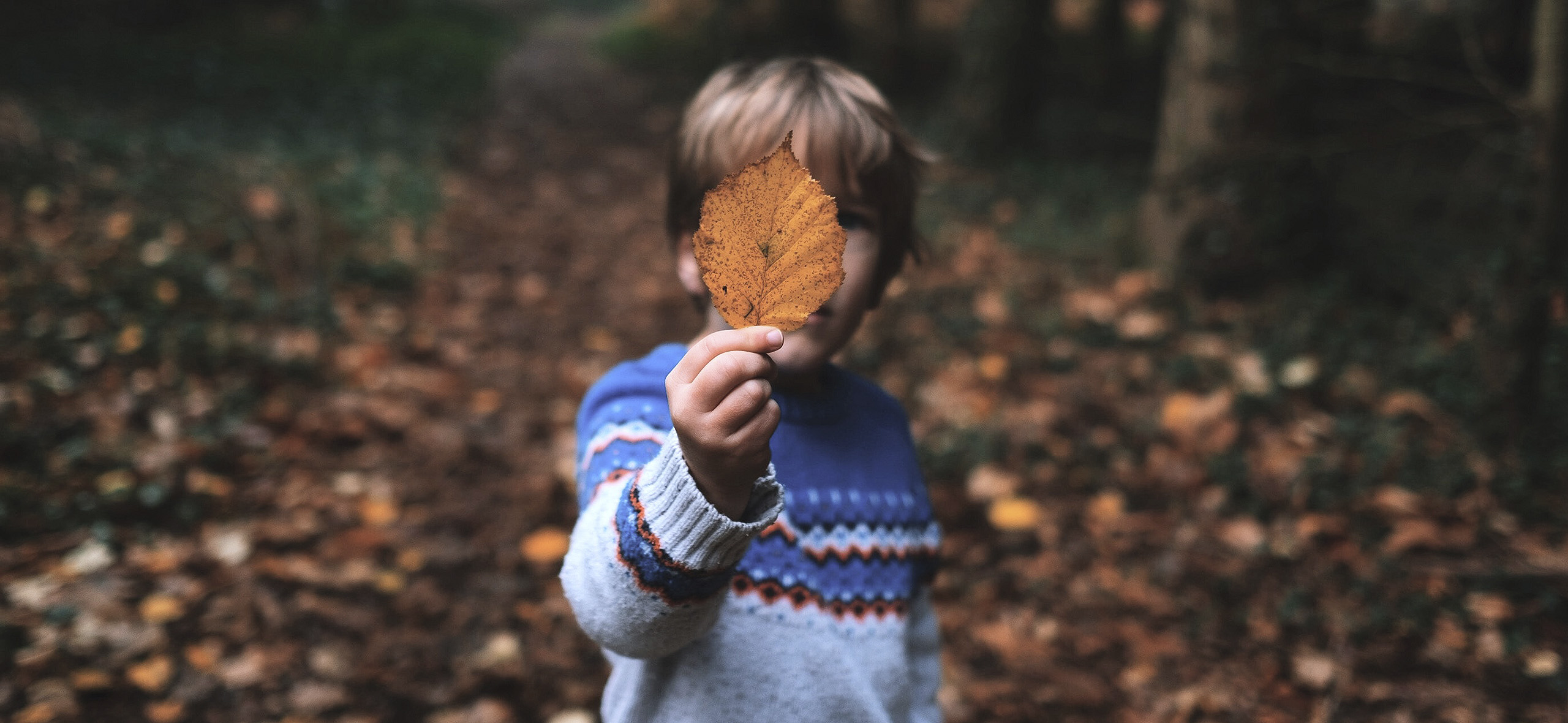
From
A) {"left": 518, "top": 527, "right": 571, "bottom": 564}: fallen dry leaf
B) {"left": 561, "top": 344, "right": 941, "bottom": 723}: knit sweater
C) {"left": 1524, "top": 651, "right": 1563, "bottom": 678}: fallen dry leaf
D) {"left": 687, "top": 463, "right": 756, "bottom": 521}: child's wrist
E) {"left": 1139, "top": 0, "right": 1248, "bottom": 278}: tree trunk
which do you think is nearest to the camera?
{"left": 687, "top": 463, "right": 756, "bottom": 521}: child's wrist

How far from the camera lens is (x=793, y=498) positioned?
3.69ft

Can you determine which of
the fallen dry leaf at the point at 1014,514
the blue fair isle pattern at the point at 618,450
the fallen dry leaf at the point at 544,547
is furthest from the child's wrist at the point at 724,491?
the fallen dry leaf at the point at 1014,514

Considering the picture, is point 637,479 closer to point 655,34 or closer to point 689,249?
point 689,249

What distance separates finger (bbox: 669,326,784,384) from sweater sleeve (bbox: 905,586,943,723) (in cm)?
84

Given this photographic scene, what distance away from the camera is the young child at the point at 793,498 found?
3.05ft

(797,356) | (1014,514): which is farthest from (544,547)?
(797,356)

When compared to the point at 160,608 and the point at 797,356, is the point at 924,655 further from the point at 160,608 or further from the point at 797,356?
the point at 160,608

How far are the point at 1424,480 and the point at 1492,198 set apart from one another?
256 cm

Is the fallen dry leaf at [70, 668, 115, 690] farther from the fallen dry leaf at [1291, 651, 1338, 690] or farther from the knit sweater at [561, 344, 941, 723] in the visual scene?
the fallen dry leaf at [1291, 651, 1338, 690]

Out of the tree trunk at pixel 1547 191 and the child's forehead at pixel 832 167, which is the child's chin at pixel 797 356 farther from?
the tree trunk at pixel 1547 191

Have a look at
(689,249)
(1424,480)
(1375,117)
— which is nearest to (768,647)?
(689,249)

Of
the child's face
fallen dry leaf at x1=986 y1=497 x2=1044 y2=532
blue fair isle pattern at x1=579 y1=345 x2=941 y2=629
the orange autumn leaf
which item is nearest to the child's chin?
the child's face

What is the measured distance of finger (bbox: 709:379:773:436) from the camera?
69cm

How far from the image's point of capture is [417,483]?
2965mm
